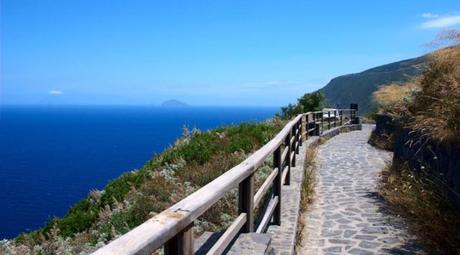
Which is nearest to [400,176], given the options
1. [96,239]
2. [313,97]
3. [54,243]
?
[96,239]

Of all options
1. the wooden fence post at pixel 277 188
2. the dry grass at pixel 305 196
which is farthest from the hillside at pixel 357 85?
the wooden fence post at pixel 277 188

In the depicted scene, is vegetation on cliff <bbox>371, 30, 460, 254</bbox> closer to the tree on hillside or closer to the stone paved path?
the stone paved path

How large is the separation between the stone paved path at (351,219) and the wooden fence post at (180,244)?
3.91 metres

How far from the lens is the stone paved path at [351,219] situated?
6199 mm

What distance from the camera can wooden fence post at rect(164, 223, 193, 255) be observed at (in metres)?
2.27

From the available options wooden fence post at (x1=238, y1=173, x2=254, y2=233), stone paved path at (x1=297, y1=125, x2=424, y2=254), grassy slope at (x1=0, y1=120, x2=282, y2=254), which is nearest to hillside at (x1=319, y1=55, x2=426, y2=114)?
grassy slope at (x1=0, y1=120, x2=282, y2=254)

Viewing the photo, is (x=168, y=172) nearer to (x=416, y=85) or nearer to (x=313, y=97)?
(x=416, y=85)

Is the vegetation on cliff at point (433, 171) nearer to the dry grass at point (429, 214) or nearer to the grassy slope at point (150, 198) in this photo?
the dry grass at point (429, 214)

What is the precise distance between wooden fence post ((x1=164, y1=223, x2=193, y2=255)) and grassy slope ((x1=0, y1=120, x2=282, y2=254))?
4.03m

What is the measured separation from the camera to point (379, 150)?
16.4 meters

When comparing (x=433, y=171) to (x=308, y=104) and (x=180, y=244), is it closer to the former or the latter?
(x=180, y=244)

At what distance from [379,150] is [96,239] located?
36.6 feet

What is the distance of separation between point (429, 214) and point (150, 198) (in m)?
5.13

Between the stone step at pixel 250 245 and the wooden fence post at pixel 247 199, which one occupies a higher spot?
the wooden fence post at pixel 247 199
